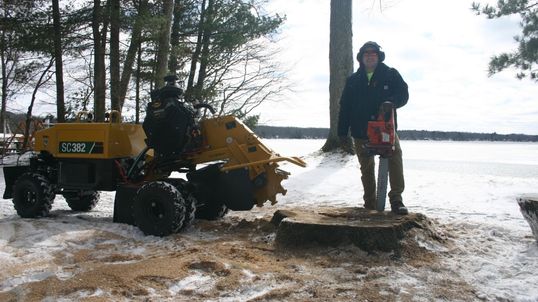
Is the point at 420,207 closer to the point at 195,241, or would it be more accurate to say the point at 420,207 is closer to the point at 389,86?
the point at 389,86

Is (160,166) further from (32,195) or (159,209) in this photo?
(32,195)

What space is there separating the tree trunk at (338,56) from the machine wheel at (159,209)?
817 centimetres

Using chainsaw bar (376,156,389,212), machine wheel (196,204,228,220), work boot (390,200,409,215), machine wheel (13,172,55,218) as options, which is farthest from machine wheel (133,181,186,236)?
work boot (390,200,409,215)

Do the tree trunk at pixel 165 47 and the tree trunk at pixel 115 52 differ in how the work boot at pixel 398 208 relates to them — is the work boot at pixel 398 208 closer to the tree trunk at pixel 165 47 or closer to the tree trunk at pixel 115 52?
the tree trunk at pixel 165 47

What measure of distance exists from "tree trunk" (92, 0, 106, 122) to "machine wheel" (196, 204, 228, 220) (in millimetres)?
9660

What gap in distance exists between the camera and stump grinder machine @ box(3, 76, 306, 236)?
555cm

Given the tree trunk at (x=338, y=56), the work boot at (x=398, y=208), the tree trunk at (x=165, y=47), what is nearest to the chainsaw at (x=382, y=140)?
the work boot at (x=398, y=208)

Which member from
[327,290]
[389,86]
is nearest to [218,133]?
[389,86]

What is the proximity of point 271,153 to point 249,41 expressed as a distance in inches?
621

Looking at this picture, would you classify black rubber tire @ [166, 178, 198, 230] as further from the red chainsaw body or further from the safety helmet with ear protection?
the safety helmet with ear protection

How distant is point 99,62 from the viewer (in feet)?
49.8

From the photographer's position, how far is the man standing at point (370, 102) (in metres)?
5.54

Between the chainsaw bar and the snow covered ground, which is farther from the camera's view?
the chainsaw bar

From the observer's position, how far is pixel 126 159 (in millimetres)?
6555
